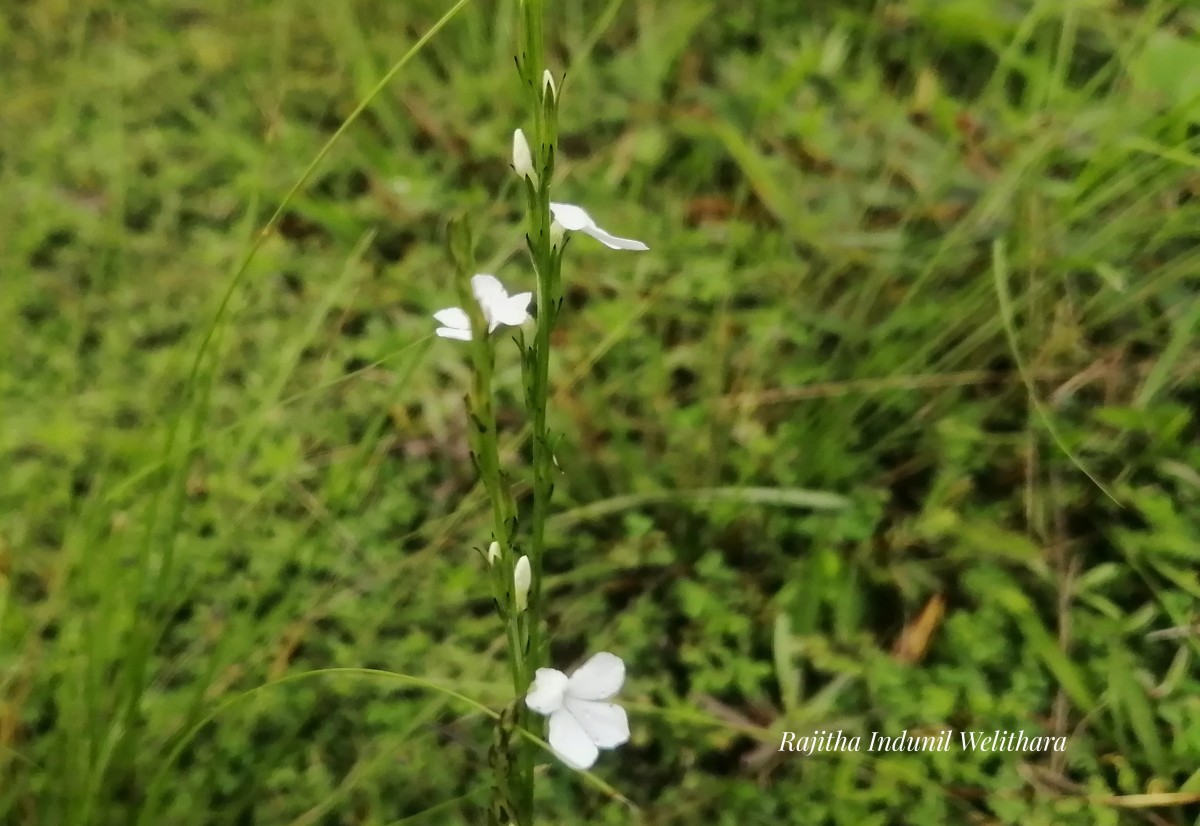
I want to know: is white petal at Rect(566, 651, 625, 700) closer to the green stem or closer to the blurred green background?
the green stem

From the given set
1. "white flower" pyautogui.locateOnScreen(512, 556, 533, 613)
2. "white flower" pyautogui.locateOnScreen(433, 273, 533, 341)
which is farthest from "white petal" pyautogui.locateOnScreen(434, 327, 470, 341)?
"white flower" pyautogui.locateOnScreen(512, 556, 533, 613)

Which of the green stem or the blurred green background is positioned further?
the blurred green background

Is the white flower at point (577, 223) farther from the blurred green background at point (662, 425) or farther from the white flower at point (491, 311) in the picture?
the blurred green background at point (662, 425)

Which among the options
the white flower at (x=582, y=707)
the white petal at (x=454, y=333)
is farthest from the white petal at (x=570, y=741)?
the white petal at (x=454, y=333)

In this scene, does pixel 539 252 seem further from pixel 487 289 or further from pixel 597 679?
pixel 597 679

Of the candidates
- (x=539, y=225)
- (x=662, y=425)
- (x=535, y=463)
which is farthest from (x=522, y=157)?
(x=662, y=425)

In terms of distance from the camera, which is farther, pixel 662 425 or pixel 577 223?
pixel 662 425
